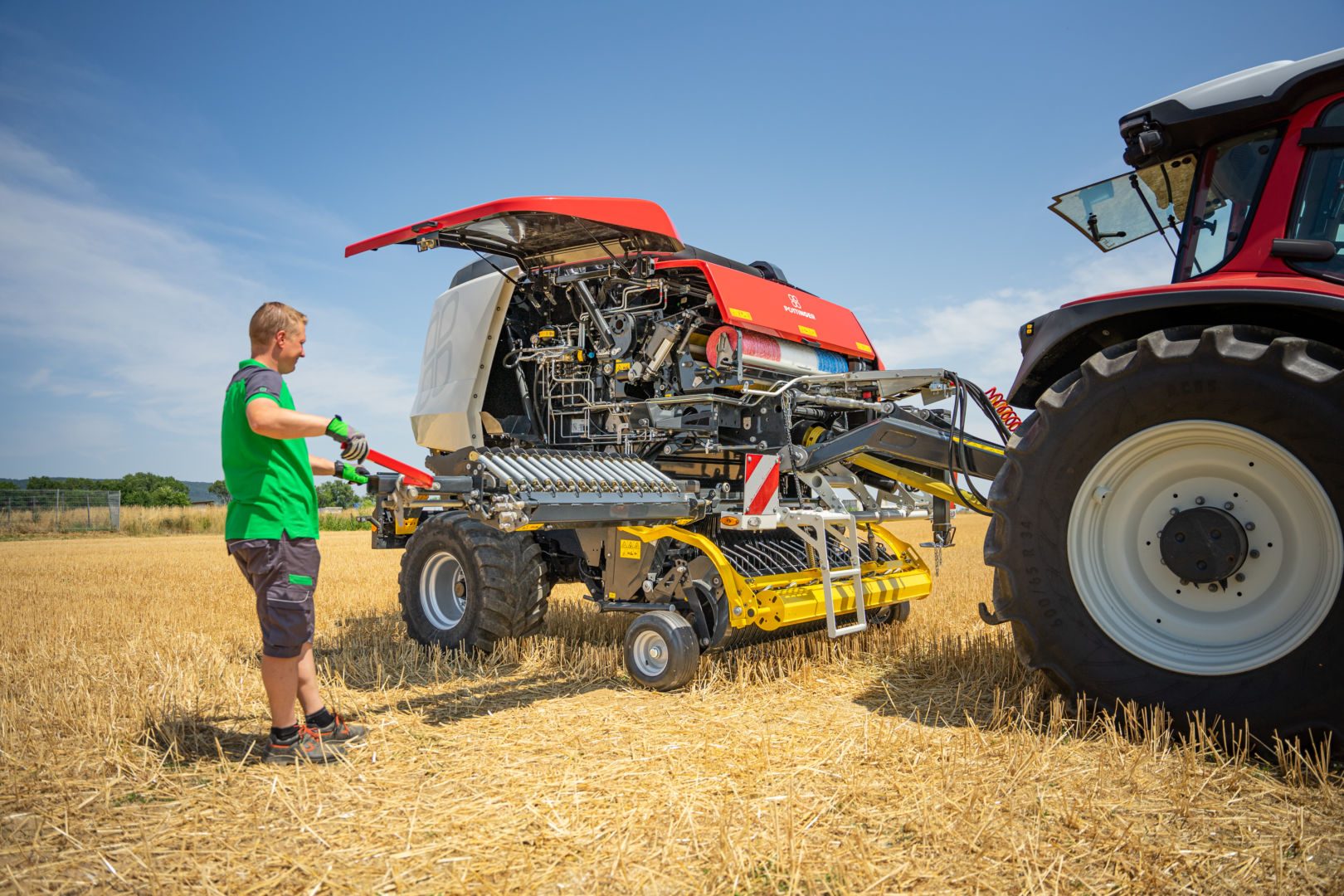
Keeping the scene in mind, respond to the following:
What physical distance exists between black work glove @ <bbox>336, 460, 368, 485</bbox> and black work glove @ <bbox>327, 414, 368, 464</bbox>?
7 cm

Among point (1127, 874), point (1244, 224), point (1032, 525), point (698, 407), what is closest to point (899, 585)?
point (698, 407)

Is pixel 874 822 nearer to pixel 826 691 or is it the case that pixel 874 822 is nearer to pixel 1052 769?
pixel 1052 769

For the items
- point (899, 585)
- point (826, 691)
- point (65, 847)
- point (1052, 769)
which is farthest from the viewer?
point (899, 585)

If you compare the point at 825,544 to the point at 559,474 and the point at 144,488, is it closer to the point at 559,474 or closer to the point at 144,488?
the point at 559,474

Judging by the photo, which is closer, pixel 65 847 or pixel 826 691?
pixel 65 847

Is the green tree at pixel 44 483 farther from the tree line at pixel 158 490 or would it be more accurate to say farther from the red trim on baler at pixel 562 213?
the red trim on baler at pixel 562 213

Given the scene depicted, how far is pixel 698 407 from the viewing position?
220 inches

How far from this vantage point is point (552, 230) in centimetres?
570

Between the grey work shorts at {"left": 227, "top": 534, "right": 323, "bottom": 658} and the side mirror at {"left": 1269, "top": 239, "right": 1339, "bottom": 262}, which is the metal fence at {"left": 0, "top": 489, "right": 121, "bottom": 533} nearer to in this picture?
Answer: the grey work shorts at {"left": 227, "top": 534, "right": 323, "bottom": 658}

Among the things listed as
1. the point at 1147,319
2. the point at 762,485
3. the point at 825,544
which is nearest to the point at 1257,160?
the point at 1147,319

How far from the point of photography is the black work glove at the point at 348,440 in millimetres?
3240

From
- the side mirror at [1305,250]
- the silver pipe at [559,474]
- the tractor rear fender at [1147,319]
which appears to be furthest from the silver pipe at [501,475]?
the side mirror at [1305,250]

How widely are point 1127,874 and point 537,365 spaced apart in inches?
201

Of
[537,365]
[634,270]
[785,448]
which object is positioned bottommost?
[785,448]
